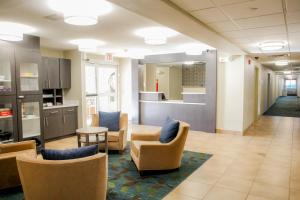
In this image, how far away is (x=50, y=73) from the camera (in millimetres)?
6047

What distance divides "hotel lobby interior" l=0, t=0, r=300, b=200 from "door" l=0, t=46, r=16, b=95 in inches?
0.7

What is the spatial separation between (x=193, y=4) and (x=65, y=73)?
188 inches

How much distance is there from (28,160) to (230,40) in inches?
167

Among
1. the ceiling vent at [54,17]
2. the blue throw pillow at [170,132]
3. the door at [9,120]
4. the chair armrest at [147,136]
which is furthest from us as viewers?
the door at [9,120]

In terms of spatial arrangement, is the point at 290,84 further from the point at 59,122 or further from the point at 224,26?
the point at 59,122

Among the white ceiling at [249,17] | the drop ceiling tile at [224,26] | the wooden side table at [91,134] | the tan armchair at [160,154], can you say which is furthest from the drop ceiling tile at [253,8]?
the wooden side table at [91,134]

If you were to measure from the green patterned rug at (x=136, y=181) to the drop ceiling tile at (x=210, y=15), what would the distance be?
2.40 metres

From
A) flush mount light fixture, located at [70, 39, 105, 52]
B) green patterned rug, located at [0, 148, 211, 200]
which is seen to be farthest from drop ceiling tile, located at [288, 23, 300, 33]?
flush mount light fixture, located at [70, 39, 105, 52]

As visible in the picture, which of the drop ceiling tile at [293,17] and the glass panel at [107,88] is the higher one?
the drop ceiling tile at [293,17]

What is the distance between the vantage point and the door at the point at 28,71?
4484 millimetres

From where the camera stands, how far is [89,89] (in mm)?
7773

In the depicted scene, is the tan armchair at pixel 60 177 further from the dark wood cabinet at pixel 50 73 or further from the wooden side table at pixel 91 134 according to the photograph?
the dark wood cabinet at pixel 50 73

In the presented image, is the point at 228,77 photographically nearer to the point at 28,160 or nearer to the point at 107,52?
the point at 107,52

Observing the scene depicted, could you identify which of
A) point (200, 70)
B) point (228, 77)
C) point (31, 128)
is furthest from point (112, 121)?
point (200, 70)
